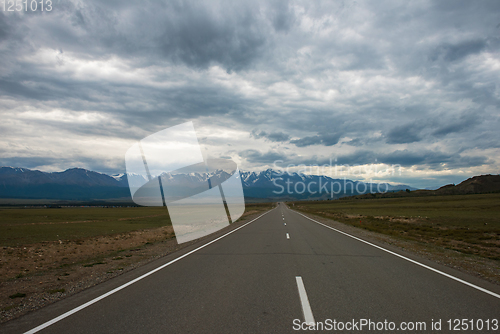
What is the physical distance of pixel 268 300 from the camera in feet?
19.3

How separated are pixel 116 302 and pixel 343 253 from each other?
355 inches

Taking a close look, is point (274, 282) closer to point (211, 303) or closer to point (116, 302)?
point (211, 303)

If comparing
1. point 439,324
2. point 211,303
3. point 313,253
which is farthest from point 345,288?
point 313,253

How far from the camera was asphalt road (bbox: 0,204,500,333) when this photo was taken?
4.77m

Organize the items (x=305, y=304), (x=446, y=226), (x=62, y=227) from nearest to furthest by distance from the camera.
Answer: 1. (x=305, y=304)
2. (x=446, y=226)
3. (x=62, y=227)

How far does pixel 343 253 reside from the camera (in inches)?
463

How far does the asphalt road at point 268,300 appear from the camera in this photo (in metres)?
4.77

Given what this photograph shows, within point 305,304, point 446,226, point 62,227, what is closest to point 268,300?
point 305,304

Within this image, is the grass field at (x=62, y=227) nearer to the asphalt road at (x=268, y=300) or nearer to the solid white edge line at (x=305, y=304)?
the asphalt road at (x=268, y=300)

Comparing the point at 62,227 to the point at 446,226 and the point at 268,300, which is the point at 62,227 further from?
the point at 446,226

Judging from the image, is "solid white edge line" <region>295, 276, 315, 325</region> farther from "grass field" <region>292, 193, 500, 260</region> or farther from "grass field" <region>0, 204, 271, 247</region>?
"grass field" <region>0, 204, 271, 247</region>

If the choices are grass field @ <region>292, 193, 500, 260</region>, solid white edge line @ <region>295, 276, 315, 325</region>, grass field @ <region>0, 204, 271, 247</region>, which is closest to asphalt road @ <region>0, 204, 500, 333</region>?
solid white edge line @ <region>295, 276, 315, 325</region>

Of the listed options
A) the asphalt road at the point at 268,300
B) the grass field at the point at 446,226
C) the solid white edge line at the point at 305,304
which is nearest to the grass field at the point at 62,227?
the asphalt road at the point at 268,300

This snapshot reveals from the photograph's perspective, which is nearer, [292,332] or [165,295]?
[292,332]
